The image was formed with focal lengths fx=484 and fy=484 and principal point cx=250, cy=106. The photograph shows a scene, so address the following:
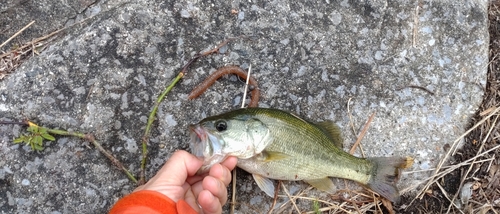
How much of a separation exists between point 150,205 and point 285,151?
4.07 feet

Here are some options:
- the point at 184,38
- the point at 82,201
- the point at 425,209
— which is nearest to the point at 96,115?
the point at 82,201

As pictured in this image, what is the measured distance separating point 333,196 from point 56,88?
275 cm

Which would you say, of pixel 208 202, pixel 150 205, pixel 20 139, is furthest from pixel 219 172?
pixel 20 139

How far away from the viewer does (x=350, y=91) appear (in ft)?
15.8

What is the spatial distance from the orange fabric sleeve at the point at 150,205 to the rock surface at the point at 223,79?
0.84 metres

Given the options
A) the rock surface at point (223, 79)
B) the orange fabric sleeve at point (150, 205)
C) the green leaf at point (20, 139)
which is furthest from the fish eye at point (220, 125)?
the green leaf at point (20, 139)

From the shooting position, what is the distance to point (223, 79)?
4.63m

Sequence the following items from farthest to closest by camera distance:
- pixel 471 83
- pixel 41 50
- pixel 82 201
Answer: pixel 471 83 < pixel 41 50 < pixel 82 201

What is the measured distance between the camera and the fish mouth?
3732 millimetres

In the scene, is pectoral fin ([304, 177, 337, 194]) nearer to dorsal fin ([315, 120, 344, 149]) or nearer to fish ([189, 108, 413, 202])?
fish ([189, 108, 413, 202])

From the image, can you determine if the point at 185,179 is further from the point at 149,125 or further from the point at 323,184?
the point at 323,184

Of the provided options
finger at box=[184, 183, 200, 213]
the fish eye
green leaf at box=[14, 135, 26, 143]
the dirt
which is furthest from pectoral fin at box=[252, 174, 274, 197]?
green leaf at box=[14, 135, 26, 143]

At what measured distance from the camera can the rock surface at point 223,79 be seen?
431 centimetres

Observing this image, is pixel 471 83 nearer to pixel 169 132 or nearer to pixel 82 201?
pixel 169 132
